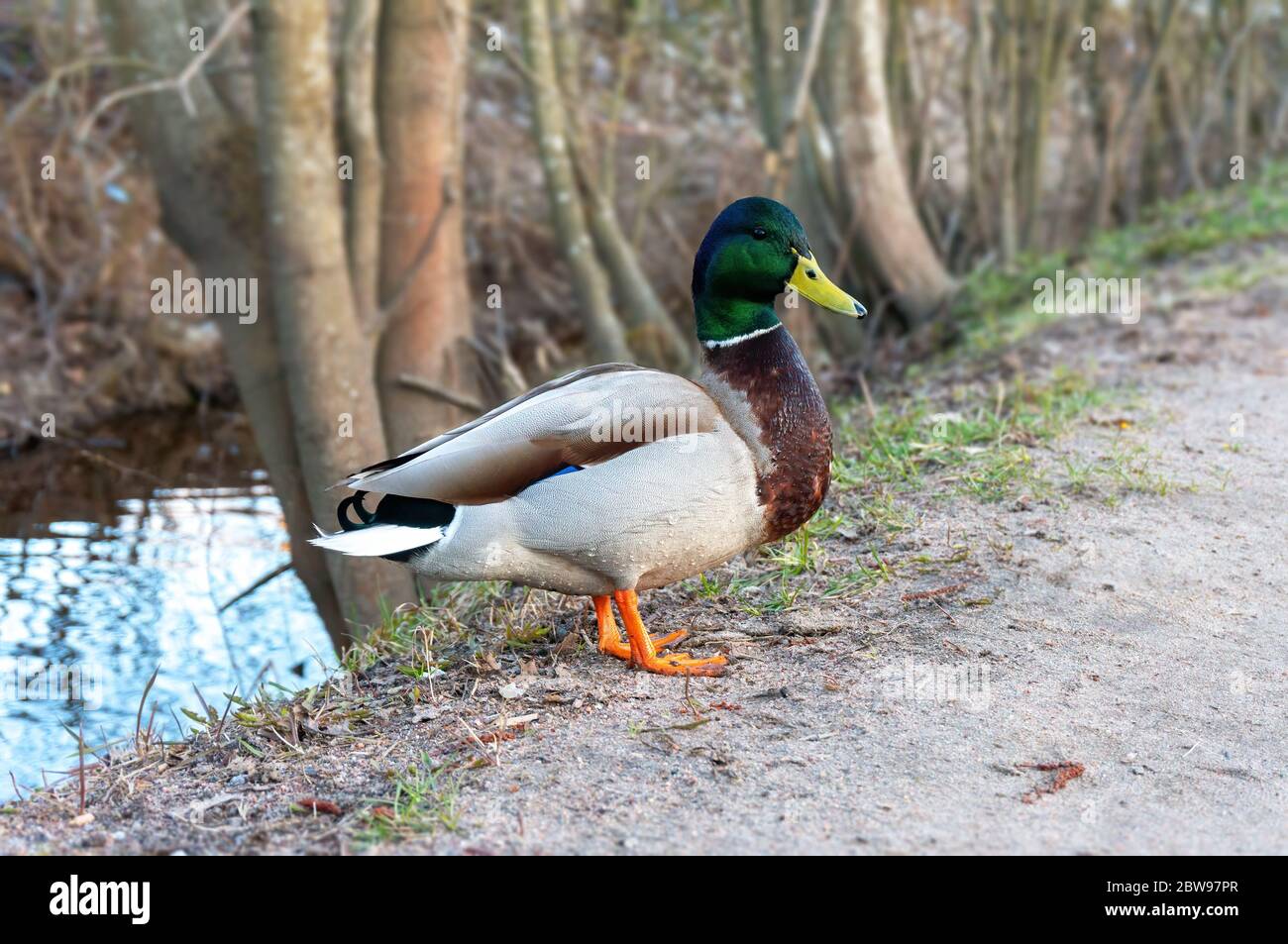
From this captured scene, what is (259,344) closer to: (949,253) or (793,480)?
(793,480)

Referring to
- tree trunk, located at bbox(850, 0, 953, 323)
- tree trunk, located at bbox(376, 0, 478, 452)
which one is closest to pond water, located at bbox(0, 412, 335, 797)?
tree trunk, located at bbox(376, 0, 478, 452)

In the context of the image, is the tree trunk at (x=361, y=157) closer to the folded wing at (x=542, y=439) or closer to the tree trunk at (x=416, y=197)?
the tree trunk at (x=416, y=197)

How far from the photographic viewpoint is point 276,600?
6.43 meters

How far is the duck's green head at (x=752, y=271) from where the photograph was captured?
352 cm

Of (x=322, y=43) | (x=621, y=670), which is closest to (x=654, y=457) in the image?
(x=621, y=670)

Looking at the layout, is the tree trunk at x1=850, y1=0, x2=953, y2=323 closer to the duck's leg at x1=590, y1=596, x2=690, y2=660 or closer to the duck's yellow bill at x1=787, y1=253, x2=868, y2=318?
the duck's yellow bill at x1=787, y1=253, x2=868, y2=318

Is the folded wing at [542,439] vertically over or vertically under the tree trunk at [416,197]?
under

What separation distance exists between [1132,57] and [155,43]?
9027 mm

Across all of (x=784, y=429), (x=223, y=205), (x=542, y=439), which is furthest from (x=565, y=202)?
(x=542, y=439)

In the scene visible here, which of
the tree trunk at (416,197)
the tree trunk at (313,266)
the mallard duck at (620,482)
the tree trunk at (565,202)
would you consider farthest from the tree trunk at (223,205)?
the mallard duck at (620,482)

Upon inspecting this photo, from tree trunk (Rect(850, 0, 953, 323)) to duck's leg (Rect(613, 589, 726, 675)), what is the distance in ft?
19.1

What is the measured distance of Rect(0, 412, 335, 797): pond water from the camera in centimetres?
495

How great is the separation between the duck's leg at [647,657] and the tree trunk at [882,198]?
583 cm

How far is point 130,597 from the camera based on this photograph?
6035 mm
